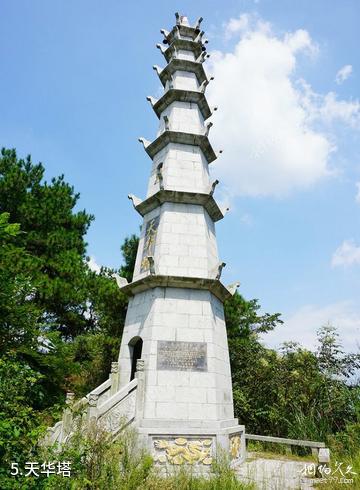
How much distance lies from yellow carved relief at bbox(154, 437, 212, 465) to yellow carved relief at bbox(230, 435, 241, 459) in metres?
0.86

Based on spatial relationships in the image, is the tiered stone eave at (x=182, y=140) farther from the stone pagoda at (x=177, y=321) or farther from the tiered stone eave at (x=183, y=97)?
the tiered stone eave at (x=183, y=97)

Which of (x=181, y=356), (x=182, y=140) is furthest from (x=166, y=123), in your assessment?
(x=181, y=356)

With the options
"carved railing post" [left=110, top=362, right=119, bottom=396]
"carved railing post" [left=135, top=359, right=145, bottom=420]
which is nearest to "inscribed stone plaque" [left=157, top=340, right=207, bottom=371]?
"carved railing post" [left=135, top=359, right=145, bottom=420]

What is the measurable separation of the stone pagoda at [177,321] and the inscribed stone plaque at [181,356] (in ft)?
0.09

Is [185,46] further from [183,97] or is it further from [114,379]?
[114,379]

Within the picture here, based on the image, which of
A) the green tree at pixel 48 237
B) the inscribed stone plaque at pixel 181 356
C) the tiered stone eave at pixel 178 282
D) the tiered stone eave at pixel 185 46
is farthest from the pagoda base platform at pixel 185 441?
the tiered stone eave at pixel 185 46

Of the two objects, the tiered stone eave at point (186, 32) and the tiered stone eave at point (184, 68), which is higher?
the tiered stone eave at point (186, 32)

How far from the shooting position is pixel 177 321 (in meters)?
10.2

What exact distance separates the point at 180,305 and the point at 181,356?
1496 millimetres

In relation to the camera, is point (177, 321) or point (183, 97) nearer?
point (177, 321)

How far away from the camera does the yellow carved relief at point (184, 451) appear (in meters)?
8.44

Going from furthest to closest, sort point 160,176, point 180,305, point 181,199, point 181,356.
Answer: point 160,176 → point 181,199 → point 180,305 → point 181,356

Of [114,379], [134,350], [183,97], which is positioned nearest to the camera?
[114,379]

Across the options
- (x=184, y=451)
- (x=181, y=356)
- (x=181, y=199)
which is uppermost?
(x=181, y=199)
